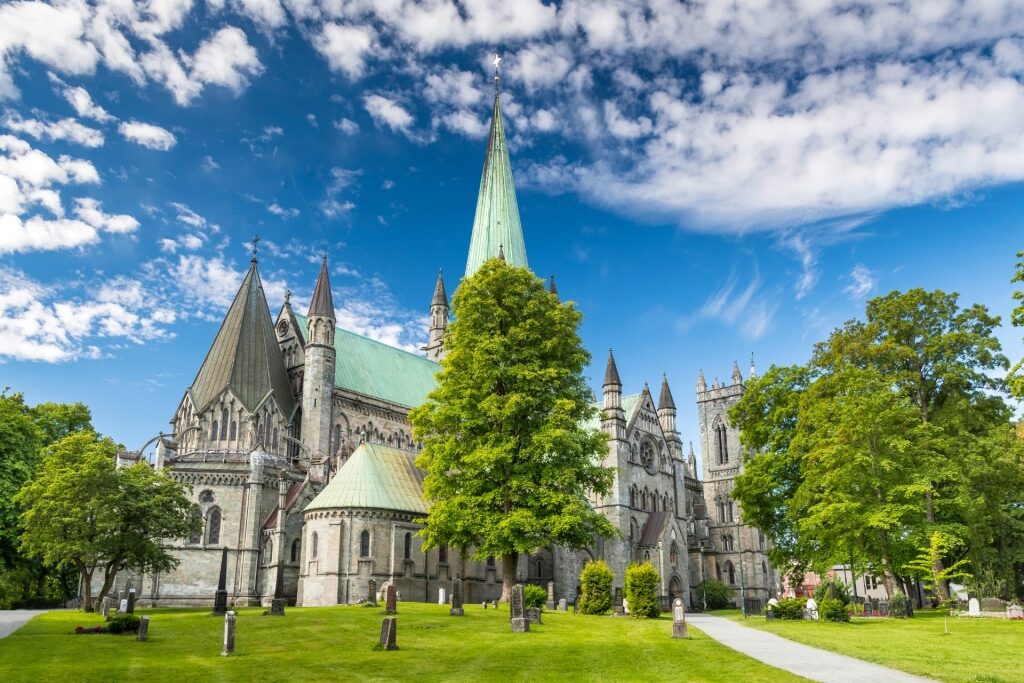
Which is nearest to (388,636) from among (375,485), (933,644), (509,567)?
(509,567)

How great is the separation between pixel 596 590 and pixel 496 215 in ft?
176

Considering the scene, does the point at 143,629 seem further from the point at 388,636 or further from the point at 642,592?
the point at 642,592

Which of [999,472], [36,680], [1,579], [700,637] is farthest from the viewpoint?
[1,579]

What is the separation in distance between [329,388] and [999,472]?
39376 millimetres

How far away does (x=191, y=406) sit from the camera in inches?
1994

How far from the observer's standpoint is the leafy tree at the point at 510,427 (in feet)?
104

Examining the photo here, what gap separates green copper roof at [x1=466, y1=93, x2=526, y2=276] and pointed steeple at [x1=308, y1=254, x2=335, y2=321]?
89.1ft

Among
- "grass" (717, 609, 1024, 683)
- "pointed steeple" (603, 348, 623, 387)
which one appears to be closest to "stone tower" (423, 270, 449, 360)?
"pointed steeple" (603, 348, 623, 387)

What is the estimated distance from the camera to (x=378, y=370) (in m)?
62.6

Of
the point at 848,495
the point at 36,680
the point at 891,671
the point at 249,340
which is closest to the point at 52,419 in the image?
the point at 249,340

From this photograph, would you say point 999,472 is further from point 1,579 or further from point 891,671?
point 1,579

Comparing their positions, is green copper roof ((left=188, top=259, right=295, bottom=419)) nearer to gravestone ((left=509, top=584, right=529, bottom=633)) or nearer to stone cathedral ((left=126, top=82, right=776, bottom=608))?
stone cathedral ((left=126, top=82, right=776, bottom=608))

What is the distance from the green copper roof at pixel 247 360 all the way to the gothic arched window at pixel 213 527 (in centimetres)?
738

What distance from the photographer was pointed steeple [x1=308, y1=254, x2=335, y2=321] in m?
54.3
